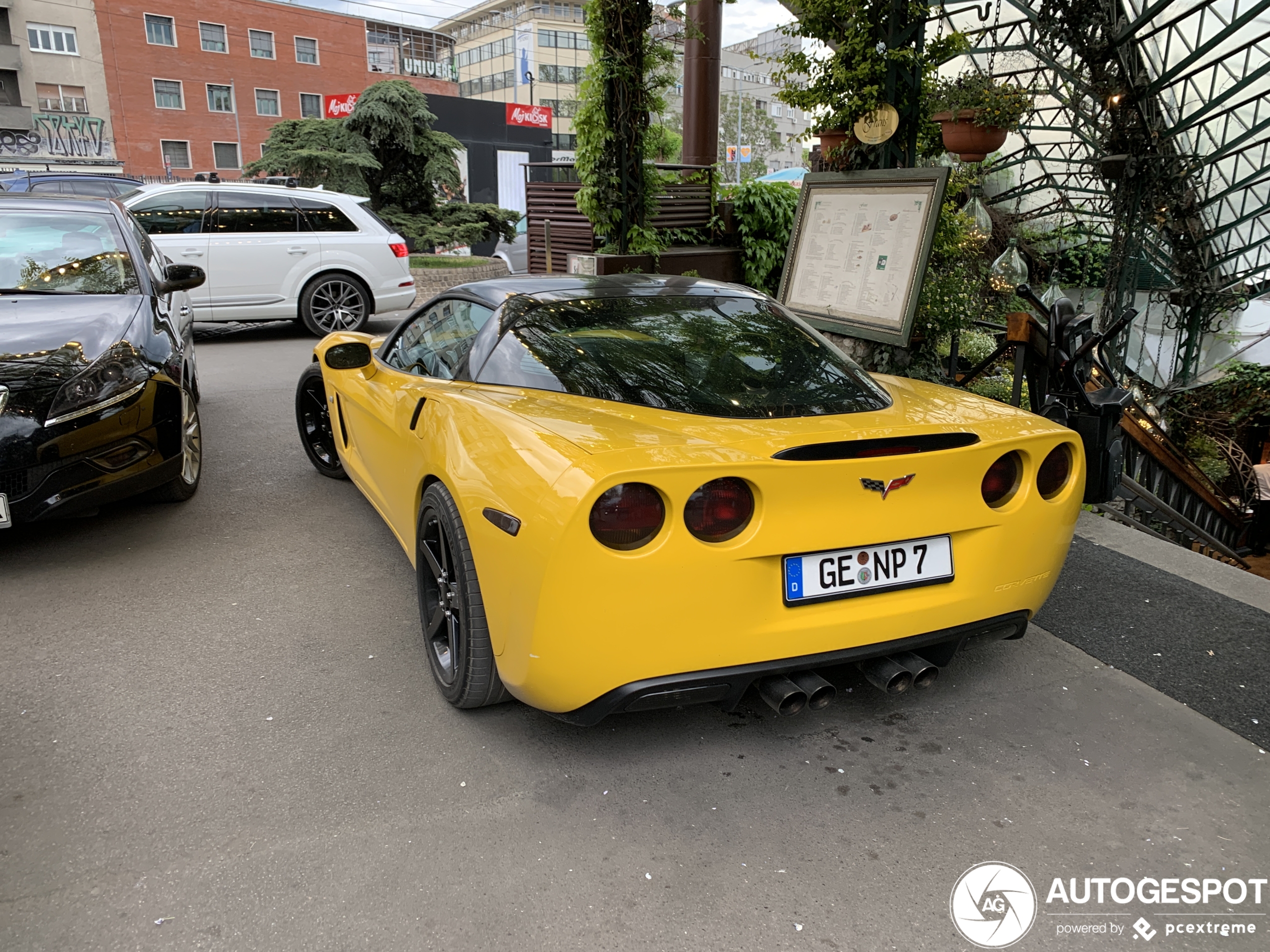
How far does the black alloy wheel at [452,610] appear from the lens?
2656mm

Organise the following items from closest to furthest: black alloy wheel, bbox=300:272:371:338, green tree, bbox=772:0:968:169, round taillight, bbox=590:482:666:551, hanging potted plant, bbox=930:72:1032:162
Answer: round taillight, bbox=590:482:666:551, green tree, bbox=772:0:968:169, hanging potted plant, bbox=930:72:1032:162, black alloy wheel, bbox=300:272:371:338

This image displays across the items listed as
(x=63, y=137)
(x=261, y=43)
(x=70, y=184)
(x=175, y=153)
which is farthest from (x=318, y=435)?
(x=261, y=43)

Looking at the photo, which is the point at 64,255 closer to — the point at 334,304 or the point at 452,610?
the point at 452,610

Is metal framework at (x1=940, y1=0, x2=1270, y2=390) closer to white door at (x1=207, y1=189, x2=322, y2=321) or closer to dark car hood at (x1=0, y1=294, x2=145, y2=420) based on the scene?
white door at (x1=207, y1=189, x2=322, y2=321)

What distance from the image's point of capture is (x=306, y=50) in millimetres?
55812

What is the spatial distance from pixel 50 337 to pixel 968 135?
8.11m

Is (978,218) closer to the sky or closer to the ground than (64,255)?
closer to the sky

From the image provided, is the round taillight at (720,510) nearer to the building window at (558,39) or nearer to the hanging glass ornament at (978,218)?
the hanging glass ornament at (978,218)

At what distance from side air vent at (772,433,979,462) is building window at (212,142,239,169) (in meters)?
57.9

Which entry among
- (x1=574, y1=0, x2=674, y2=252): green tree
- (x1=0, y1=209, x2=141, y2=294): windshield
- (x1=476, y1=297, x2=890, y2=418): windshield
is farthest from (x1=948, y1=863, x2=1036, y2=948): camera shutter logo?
(x1=574, y1=0, x2=674, y2=252): green tree

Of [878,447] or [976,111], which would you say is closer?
[878,447]

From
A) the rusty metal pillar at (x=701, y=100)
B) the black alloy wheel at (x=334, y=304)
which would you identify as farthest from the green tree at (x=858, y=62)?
the rusty metal pillar at (x=701, y=100)

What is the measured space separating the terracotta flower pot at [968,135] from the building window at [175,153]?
51148mm

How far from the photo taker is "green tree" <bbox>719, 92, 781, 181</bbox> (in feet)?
232
